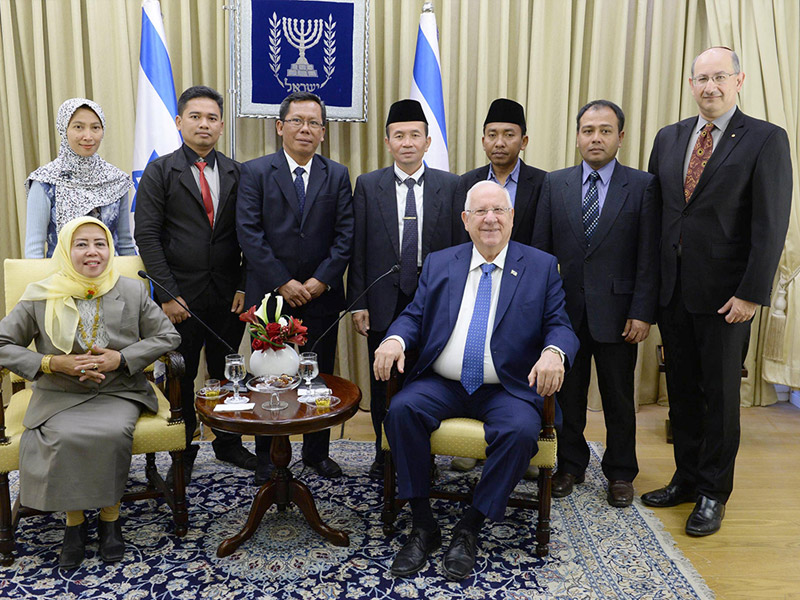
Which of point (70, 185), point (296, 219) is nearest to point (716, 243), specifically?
point (296, 219)

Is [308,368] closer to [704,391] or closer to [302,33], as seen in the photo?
[704,391]

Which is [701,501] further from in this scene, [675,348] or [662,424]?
[662,424]

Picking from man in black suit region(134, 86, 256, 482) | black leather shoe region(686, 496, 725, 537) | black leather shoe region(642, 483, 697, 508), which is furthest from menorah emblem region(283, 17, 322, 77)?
black leather shoe region(686, 496, 725, 537)

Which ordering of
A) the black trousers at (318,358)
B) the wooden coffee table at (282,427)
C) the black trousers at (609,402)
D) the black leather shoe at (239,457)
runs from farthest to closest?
the black leather shoe at (239,457), the black trousers at (318,358), the black trousers at (609,402), the wooden coffee table at (282,427)

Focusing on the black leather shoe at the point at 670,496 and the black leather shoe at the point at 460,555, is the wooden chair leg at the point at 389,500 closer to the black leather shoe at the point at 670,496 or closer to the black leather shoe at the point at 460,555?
the black leather shoe at the point at 460,555

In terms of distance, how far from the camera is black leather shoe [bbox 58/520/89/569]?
264 centimetres

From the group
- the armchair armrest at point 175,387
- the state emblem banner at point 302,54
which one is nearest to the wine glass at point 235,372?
the armchair armrest at point 175,387

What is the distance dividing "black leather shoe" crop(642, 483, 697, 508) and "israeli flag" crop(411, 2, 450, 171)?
7.37 feet

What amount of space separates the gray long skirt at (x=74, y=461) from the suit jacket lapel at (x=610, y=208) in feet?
7.12

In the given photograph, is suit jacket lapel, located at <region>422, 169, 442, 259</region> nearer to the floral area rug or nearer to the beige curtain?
the floral area rug

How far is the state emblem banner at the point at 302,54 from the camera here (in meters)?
4.30

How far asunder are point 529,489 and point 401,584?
3.52 feet

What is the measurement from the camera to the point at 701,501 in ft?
9.78

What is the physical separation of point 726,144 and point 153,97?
324 cm
